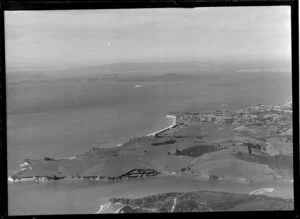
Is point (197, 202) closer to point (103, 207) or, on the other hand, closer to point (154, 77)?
point (103, 207)

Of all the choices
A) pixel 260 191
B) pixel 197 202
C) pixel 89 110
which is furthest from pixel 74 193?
pixel 260 191

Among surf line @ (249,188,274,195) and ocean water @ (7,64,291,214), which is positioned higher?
ocean water @ (7,64,291,214)

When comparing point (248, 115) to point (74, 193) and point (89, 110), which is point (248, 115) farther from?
point (74, 193)

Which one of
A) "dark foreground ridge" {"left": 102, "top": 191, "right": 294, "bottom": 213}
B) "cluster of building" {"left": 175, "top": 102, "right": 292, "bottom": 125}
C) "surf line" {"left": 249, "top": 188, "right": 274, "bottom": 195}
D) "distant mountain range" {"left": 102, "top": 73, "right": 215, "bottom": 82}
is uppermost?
"distant mountain range" {"left": 102, "top": 73, "right": 215, "bottom": 82}

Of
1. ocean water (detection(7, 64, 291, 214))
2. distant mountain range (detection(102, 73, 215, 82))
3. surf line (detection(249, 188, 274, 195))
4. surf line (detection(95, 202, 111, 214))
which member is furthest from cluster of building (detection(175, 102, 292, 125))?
surf line (detection(95, 202, 111, 214))

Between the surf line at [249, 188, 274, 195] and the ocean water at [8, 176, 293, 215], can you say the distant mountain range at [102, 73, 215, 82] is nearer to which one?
the ocean water at [8, 176, 293, 215]

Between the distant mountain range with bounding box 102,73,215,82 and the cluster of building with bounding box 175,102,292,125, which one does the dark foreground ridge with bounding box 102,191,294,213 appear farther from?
the distant mountain range with bounding box 102,73,215,82

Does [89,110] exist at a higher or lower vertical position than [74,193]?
higher

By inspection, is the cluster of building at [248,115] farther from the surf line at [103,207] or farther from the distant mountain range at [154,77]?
the surf line at [103,207]

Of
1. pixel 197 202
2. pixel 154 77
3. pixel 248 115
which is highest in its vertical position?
pixel 154 77

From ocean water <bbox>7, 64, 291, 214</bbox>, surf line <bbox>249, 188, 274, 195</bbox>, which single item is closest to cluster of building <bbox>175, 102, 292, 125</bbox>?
ocean water <bbox>7, 64, 291, 214</bbox>
